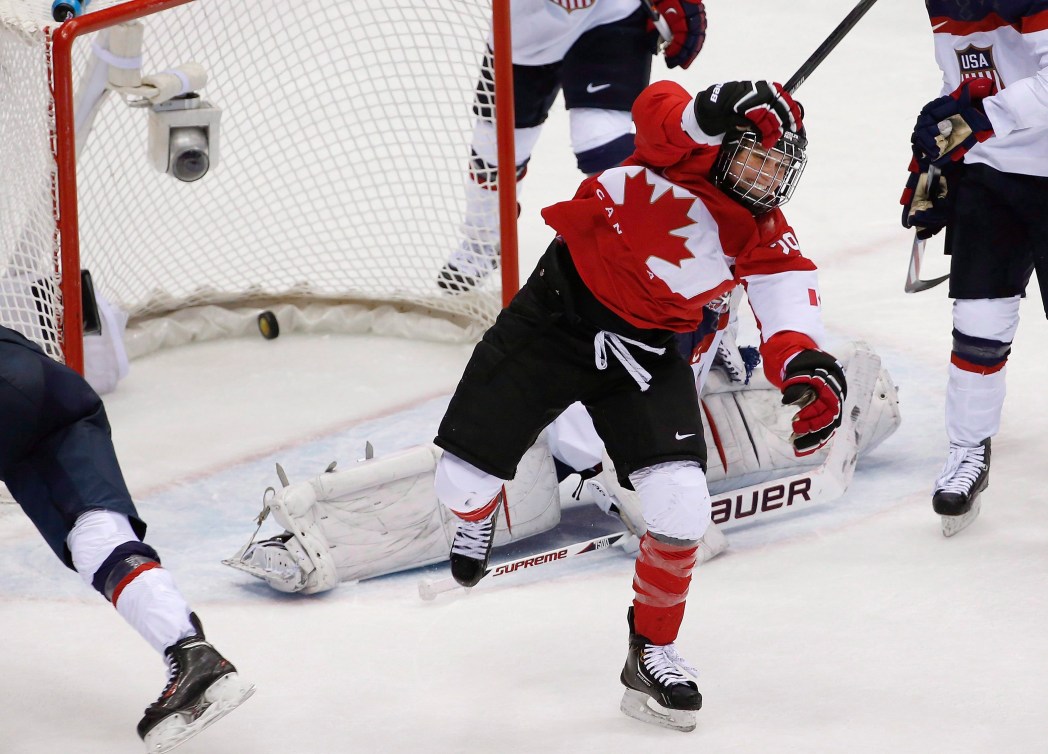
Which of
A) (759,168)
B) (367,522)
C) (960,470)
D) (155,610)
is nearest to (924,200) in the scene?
(960,470)

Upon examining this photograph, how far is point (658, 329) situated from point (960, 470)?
113cm

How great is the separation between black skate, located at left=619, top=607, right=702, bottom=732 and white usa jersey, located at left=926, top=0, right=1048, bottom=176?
1.26 m

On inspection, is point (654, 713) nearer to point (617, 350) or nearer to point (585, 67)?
point (617, 350)

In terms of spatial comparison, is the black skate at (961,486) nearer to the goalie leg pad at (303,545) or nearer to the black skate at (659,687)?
the black skate at (659,687)

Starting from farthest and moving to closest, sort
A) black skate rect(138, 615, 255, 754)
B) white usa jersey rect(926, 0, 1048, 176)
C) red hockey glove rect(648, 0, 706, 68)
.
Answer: red hockey glove rect(648, 0, 706, 68) → white usa jersey rect(926, 0, 1048, 176) → black skate rect(138, 615, 255, 754)

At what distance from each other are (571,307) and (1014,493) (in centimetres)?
151

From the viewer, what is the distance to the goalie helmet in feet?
8.07

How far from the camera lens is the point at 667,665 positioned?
2672mm

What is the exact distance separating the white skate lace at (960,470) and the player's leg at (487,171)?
4.90 feet

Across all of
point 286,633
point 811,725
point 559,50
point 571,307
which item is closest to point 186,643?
point 286,633

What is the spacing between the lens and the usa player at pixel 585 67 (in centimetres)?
426

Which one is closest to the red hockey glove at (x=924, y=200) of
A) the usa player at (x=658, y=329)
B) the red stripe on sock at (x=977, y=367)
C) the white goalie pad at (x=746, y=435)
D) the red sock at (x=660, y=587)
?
the red stripe on sock at (x=977, y=367)

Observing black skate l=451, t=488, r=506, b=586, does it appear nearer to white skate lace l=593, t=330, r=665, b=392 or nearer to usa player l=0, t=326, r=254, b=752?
white skate lace l=593, t=330, r=665, b=392

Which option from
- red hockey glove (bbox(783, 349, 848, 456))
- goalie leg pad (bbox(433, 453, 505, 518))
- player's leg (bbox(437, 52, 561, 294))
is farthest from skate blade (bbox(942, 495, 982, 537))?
player's leg (bbox(437, 52, 561, 294))
